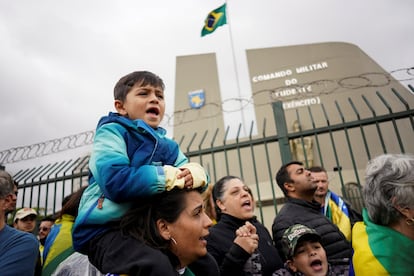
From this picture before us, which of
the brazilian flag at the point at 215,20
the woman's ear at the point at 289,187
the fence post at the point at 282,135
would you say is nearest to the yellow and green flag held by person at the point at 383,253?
the woman's ear at the point at 289,187

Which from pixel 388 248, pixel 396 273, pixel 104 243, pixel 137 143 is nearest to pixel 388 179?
pixel 388 248

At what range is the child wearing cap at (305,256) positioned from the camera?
2.22 m

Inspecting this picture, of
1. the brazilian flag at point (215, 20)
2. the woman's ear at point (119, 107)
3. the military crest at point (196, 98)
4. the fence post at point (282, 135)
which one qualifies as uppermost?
the brazilian flag at point (215, 20)

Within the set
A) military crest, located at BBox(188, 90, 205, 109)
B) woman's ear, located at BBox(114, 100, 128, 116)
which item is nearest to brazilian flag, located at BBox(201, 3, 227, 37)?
military crest, located at BBox(188, 90, 205, 109)

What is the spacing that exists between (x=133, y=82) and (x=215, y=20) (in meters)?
11.4

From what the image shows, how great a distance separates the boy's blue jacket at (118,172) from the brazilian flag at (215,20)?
11232 millimetres

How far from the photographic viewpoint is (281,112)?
420 centimetres

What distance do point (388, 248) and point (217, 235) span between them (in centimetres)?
127

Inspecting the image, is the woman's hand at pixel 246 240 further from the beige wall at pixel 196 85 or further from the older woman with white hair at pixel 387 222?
the beige wall at pixel 196 85

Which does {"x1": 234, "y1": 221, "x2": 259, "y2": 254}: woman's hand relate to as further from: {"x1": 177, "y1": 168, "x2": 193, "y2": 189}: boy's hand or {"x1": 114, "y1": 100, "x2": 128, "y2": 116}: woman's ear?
{"x1": 114, "y1": 100, "x2": 128, "y2": 116}: woman's ear

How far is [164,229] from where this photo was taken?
4.41 feet

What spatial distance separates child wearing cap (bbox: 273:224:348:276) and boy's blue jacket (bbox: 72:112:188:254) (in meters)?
1.31

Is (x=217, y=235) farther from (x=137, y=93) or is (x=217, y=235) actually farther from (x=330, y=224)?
(x=137, y=93)

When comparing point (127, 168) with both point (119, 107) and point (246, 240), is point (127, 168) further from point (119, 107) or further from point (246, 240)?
point (246, 240)
